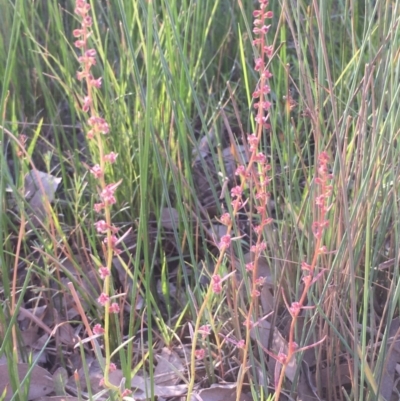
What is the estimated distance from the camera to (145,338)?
108 centimetres

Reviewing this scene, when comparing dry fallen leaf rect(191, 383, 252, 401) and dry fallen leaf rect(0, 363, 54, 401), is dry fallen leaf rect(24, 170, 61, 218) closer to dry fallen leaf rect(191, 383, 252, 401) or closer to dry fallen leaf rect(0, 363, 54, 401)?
dry fallen leaf rect(0, 363, 54, 401)

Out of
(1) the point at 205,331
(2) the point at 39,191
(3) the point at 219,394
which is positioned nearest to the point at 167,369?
(3) the point at 219,394

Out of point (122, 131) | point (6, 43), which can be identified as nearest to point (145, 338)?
point (122, 131)

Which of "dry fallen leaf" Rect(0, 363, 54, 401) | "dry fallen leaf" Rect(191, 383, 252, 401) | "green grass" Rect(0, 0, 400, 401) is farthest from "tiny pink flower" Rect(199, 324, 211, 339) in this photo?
"dry fallen leaf" Rect(0, 363, 54, 401)

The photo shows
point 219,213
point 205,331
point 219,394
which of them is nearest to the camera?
point 205,331

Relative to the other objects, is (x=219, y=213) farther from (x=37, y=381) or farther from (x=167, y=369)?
(x=37, y=381)

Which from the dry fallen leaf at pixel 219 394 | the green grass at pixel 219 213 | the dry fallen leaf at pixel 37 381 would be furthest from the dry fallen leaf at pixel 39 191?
the dry fallen leaf at pixel 219 394

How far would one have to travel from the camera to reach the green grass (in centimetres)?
78

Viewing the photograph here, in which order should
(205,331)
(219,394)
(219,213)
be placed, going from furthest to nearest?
(219,213) < (219,394) < (205,331)

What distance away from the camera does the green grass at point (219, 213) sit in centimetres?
78

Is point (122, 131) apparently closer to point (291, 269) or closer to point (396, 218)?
point (291, 269)

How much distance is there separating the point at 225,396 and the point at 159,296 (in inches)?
12.7

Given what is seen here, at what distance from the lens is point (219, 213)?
4.02 feet

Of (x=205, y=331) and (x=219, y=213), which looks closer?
(x=205, y=331)
